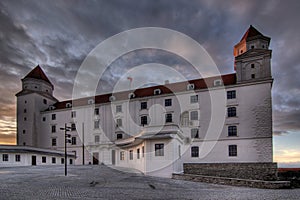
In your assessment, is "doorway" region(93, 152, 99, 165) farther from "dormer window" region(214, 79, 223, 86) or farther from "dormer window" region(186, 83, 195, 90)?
"dormer window" region(214, 79, 223, 86)

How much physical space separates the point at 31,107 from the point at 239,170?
39.2m

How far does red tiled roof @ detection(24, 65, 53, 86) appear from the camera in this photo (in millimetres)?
49250

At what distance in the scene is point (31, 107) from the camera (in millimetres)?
47656

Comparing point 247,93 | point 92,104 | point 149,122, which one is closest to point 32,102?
point 92,104

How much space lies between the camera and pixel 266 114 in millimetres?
31172

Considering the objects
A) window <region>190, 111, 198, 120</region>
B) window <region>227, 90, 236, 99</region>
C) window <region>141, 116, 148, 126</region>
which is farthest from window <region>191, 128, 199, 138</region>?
window <region>141, 116, 148, 126</region>

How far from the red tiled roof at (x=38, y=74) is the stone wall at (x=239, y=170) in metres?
37.8

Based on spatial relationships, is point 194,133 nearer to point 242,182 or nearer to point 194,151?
point 194,151

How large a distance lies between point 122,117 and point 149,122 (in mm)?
5469

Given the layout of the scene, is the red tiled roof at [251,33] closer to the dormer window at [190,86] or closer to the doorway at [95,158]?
the dormer window at [190,86]

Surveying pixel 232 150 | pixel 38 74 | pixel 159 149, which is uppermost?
pixel 38 74

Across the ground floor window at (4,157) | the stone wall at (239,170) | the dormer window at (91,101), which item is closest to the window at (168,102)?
the stone wall at (239,170)

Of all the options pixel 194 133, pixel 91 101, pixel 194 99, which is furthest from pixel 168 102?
pixel 91 101

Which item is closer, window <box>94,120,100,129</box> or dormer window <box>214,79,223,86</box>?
dormer window <box>214,79,223,86</box>
